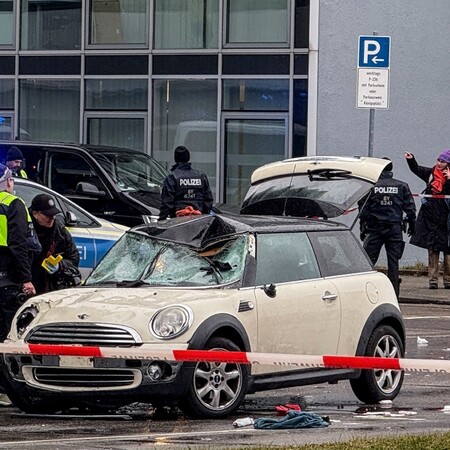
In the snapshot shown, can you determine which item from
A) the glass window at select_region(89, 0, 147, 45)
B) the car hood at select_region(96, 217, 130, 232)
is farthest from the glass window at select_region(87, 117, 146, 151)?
the car hood at select_region(96, 217, 130, 232)

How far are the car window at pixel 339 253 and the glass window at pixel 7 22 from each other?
15.4m

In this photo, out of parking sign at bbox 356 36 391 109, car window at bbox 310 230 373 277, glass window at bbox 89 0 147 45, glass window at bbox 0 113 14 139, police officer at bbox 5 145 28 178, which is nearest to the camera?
car window at bbox 310 230 373 277

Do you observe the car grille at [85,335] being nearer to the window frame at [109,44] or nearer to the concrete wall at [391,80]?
the concrete wall at [391,80]

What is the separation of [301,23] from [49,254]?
1347 cm

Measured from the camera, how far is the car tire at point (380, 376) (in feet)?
39.7

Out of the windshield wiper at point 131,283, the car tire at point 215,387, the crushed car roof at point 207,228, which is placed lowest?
the car tire at point 215,387

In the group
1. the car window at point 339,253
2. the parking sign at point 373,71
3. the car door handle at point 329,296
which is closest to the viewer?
the car door handle at point 329,296

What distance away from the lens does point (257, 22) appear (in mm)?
25953

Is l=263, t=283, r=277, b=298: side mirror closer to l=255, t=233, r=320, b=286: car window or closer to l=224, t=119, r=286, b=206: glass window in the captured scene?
l=255, t=233, r=320, b=286: car window

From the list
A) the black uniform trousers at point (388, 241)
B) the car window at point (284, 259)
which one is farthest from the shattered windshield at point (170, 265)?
the black uniform trousers at point (388, 241)

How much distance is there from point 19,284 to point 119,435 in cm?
254

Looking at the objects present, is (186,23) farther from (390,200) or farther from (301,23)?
(390,200)

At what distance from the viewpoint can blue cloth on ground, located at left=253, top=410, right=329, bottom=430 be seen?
10.4 meters

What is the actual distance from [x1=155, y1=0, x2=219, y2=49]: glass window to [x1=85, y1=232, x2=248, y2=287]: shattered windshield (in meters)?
14.5
